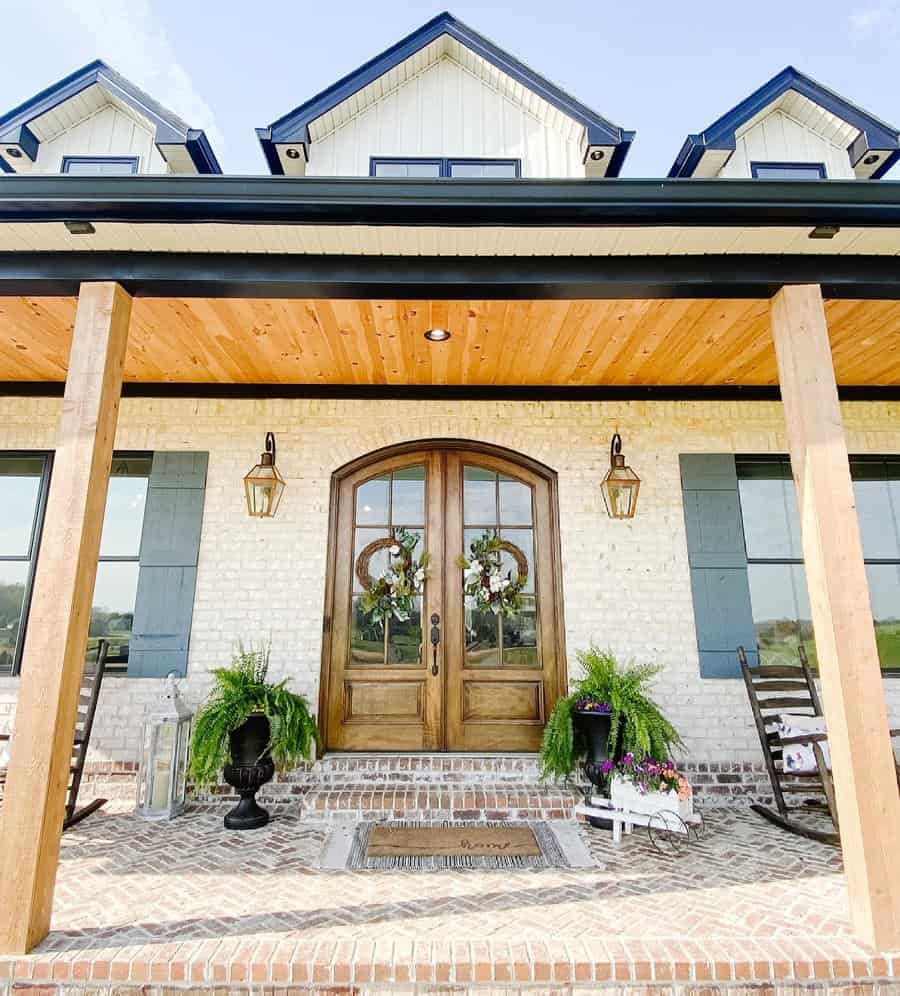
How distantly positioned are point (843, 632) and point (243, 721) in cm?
313

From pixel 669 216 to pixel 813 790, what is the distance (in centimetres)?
384

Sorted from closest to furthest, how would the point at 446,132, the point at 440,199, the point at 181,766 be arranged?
the point at 440,199 < the point at 181,766 < the point at 446,132

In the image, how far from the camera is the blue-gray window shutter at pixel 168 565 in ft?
13.6

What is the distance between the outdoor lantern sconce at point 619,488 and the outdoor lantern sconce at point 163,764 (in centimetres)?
325

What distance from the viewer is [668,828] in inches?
123

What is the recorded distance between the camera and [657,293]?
2.88m

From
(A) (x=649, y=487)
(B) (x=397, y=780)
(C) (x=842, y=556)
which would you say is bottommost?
(B) (x=397, y=780)

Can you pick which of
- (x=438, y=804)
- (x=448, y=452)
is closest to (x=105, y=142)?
(x=448, y=452)

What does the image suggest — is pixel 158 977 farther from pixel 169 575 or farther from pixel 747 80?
pixel 747 80

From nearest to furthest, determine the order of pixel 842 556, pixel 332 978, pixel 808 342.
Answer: pixel 332 978 → pixel 842 556 → pixel 808 342

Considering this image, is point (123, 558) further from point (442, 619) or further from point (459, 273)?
point (459, 273)

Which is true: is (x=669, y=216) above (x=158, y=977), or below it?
above

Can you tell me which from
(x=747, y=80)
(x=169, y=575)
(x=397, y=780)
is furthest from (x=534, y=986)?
(x=747, y=80)

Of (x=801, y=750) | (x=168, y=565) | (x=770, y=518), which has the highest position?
(x=770, y=518)
